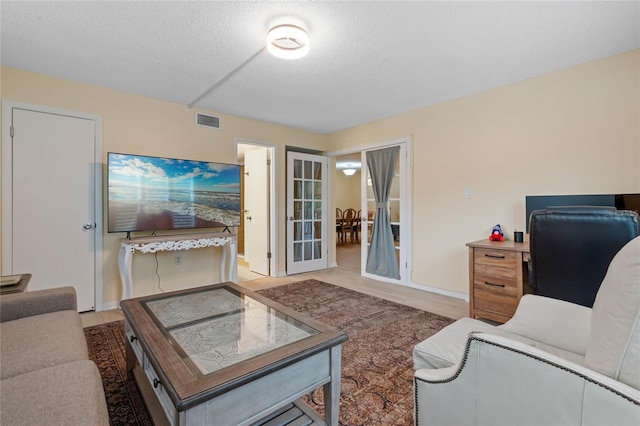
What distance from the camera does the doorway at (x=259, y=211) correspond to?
4.66m

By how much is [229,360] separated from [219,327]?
1.29ft

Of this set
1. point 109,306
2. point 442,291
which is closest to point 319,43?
point 442,291

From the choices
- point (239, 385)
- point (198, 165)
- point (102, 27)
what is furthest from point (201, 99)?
point (239, 385)

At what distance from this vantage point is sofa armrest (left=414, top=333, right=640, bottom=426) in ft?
2.49

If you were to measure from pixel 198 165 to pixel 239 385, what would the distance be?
Answer: 3091 millimetres

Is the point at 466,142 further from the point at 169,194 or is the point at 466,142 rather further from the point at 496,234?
the point at 169,194

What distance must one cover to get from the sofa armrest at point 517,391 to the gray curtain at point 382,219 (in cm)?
320

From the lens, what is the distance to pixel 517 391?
0.91 m

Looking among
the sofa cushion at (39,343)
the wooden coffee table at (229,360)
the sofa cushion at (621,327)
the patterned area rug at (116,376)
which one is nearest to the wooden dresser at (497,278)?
the sofa cushion at (621,327)

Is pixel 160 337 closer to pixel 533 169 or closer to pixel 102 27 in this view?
pixel 102 27

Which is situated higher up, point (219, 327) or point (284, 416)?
point (219, 327)

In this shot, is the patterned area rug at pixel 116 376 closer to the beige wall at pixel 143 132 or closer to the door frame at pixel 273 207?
the beige wall at pixel 143 132

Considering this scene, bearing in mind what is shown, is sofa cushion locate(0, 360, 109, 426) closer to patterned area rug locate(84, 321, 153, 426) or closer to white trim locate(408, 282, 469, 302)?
patterned area rug locate(84, 321, 153, 426)

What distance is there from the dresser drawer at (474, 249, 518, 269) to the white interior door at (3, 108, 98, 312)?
3.94m
